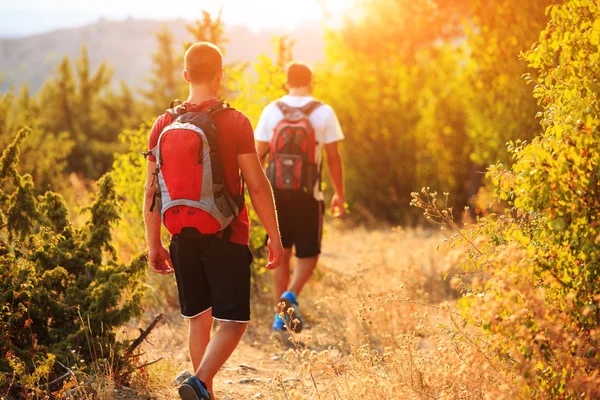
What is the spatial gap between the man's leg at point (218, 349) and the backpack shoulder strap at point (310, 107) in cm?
254

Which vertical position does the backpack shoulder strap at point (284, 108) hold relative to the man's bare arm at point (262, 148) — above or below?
above

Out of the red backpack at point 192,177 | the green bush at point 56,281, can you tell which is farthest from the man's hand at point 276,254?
the green bush at point 56,281

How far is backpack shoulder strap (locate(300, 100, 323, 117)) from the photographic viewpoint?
5.68m

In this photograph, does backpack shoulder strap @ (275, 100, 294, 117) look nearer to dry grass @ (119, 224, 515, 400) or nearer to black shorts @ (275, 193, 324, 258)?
black shorts @ (275, 193, 324, 258)

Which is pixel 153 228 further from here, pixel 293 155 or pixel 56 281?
pixel 293 155

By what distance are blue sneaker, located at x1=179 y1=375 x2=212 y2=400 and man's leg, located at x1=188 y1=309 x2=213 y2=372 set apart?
0.37 m

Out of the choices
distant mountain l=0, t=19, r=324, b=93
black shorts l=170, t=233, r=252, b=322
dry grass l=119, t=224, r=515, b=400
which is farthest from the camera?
distant mountain l=0, t=19, r=324, b=93

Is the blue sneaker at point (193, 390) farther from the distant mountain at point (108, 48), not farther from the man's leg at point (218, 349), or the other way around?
the distant mountain at point (108, 48)

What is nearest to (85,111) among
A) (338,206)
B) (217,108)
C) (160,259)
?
(338,206)

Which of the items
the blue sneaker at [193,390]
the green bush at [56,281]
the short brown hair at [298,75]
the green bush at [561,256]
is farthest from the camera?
the short brown hair at [298,75]

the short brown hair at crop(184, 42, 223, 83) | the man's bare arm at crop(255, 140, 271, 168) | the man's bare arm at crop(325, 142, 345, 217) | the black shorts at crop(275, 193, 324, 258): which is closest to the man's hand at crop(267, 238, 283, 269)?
the short brown hair at crop(184, 42, 223, 83)

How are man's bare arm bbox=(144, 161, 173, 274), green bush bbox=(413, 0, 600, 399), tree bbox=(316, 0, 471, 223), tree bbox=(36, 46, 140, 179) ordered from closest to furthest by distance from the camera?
green bush bbox=(413, 0, 600, 399), man's bare arm bbox=(144, 161, 173, 274), tree bbox=(316, 0, 471, 223), tree bbox=(36, 46, 140, 179)

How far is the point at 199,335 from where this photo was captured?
3.70m

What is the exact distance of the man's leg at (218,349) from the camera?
341 cm
